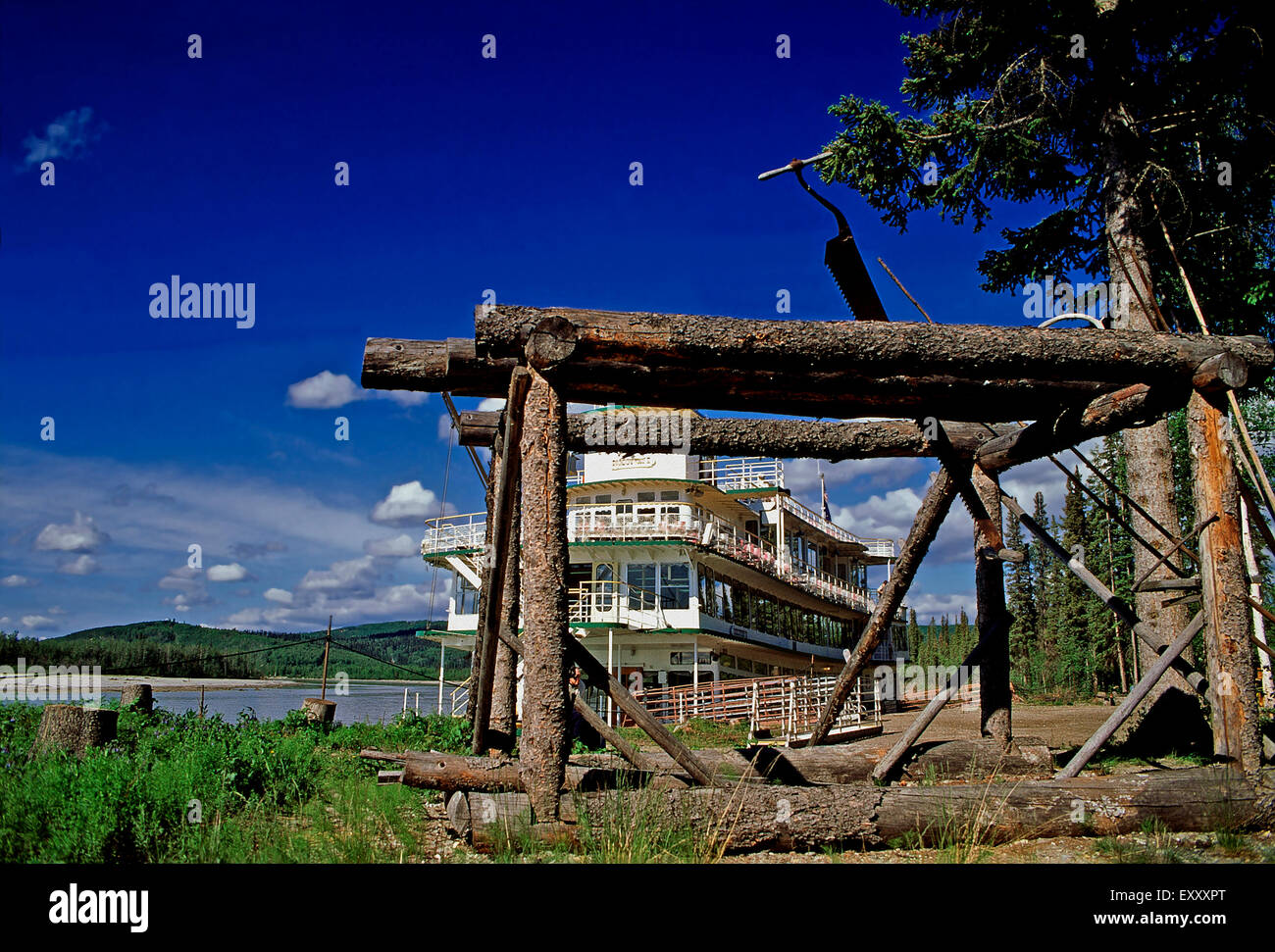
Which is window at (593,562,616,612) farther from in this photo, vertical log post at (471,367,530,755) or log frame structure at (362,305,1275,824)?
Result: log frame structure at (362,305,1275,824)

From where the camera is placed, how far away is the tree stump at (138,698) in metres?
11.6

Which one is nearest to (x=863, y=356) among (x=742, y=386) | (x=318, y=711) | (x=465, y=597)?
(x=742, y=386)

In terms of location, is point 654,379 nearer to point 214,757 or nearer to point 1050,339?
point 1050,339

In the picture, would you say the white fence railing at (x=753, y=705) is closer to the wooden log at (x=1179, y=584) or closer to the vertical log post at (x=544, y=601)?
the wooden log at (x=1179, y=584)

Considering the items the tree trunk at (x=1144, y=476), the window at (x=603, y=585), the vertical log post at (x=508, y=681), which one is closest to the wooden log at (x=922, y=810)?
the vertical log post at (x=508, y=681)

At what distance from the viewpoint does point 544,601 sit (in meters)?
5.09

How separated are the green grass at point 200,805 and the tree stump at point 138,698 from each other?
2.59 metres

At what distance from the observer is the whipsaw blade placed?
21.7ft
